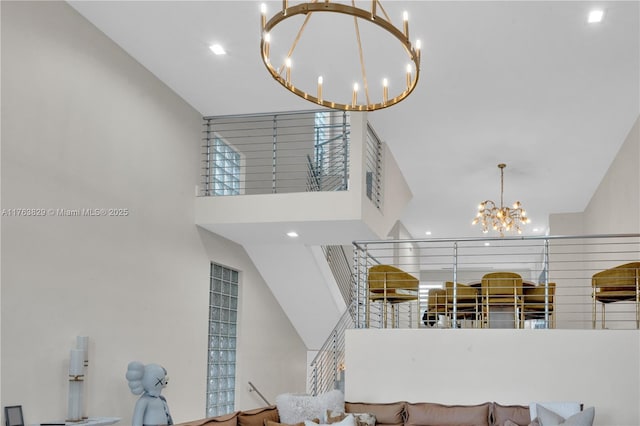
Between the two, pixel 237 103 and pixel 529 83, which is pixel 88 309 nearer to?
pixel 237 103

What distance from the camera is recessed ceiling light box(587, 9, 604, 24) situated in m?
5.92

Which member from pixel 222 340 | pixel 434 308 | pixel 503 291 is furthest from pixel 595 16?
pixel 222 340

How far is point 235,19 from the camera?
627 cm

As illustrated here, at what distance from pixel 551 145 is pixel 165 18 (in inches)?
234

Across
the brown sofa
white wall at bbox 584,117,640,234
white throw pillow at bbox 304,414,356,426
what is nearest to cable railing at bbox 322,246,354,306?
white wall at bbox 584,117,640,234

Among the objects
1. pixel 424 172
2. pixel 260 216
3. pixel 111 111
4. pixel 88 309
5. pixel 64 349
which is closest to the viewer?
pixel 64 349

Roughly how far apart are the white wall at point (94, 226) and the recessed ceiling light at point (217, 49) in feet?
3.11

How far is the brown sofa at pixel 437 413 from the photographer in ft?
20.0

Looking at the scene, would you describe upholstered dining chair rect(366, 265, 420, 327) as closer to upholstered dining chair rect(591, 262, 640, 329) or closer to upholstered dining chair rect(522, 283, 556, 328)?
upholstered dining chair rect(522, 283, 556, 328)

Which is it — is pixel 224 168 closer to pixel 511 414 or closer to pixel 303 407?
pixel 303 407

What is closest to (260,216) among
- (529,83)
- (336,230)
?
(336,230)

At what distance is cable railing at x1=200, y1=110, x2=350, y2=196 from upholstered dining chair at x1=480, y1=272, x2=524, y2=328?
6.85 ft

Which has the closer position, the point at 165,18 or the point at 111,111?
the point at 165,18

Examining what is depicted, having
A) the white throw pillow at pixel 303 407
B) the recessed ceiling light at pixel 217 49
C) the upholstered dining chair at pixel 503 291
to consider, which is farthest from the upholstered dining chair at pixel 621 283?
the recessed ceiling light at pixel 217 49
